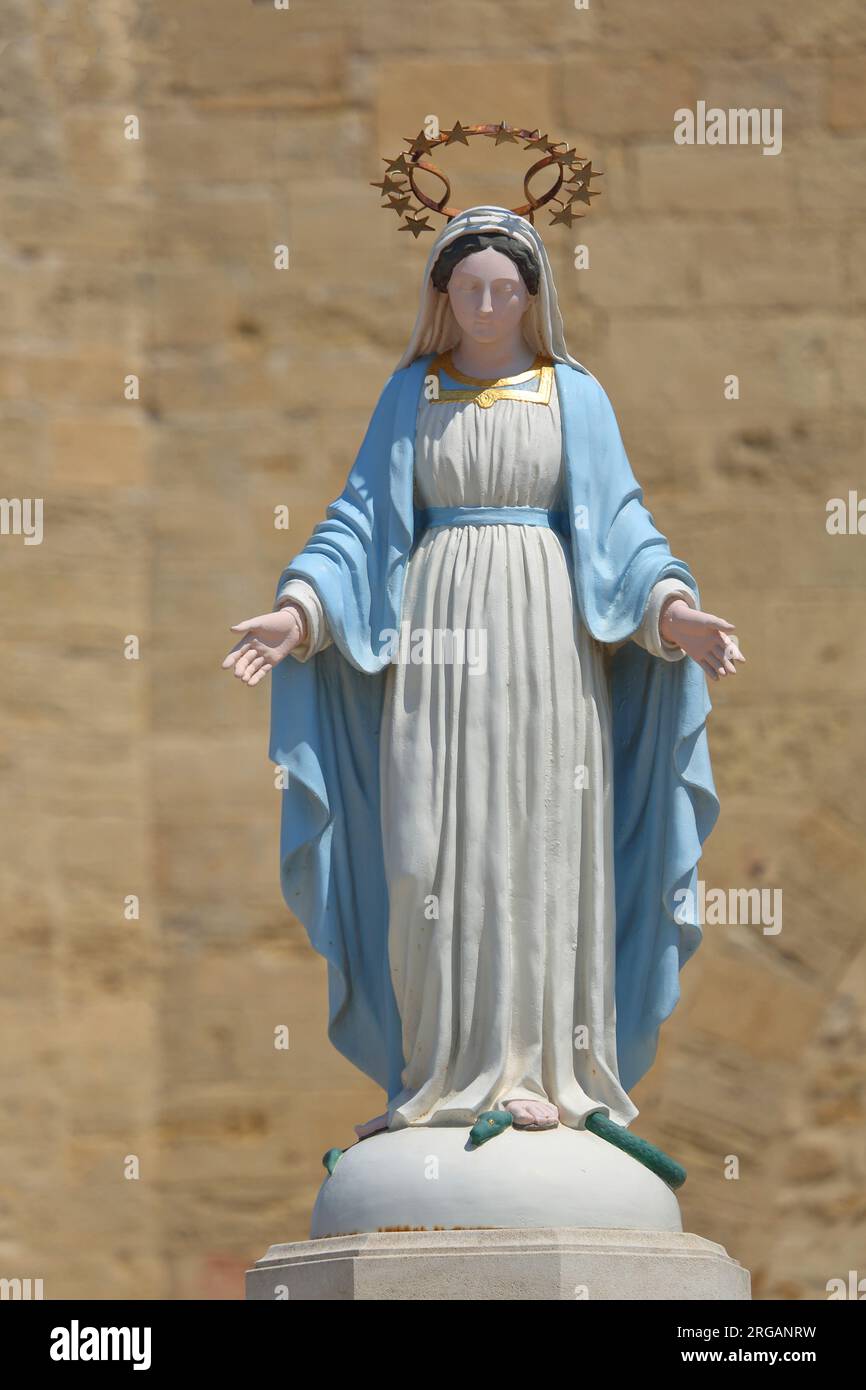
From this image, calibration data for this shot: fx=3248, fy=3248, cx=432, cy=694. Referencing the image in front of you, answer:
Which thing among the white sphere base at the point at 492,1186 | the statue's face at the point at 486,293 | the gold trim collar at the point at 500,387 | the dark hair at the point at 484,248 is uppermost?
the dark hair at the point at 484,248

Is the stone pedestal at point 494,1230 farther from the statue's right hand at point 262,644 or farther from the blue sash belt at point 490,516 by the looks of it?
the blue sash belt at point 490,516

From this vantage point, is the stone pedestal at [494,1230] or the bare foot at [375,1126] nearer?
the stone pedestal at [494,1230]

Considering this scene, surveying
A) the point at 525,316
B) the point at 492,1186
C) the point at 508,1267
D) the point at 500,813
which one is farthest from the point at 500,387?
the point at 508,1267

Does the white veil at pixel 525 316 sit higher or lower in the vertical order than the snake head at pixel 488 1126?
higher

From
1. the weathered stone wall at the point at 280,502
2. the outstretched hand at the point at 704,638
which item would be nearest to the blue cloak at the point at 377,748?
the outstretched hand at the point at 704,638

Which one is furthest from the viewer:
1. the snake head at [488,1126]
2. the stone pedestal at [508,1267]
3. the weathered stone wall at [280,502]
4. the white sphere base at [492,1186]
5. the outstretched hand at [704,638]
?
the weathered stone wall at [280,502]

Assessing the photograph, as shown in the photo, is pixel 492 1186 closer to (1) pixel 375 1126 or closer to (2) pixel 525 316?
(1) pixel 375 1126

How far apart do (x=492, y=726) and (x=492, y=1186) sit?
118cm

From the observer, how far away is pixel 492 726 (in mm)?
8062

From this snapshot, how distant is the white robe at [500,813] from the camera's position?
7.95 metres

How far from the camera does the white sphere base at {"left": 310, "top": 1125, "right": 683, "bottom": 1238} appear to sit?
753 centimetres

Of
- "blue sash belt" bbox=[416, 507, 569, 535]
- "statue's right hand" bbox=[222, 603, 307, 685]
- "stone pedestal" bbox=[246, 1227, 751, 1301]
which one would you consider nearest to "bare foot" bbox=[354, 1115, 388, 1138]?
"stone pedestal" bbox=[246, 1227, 751, 1301]
